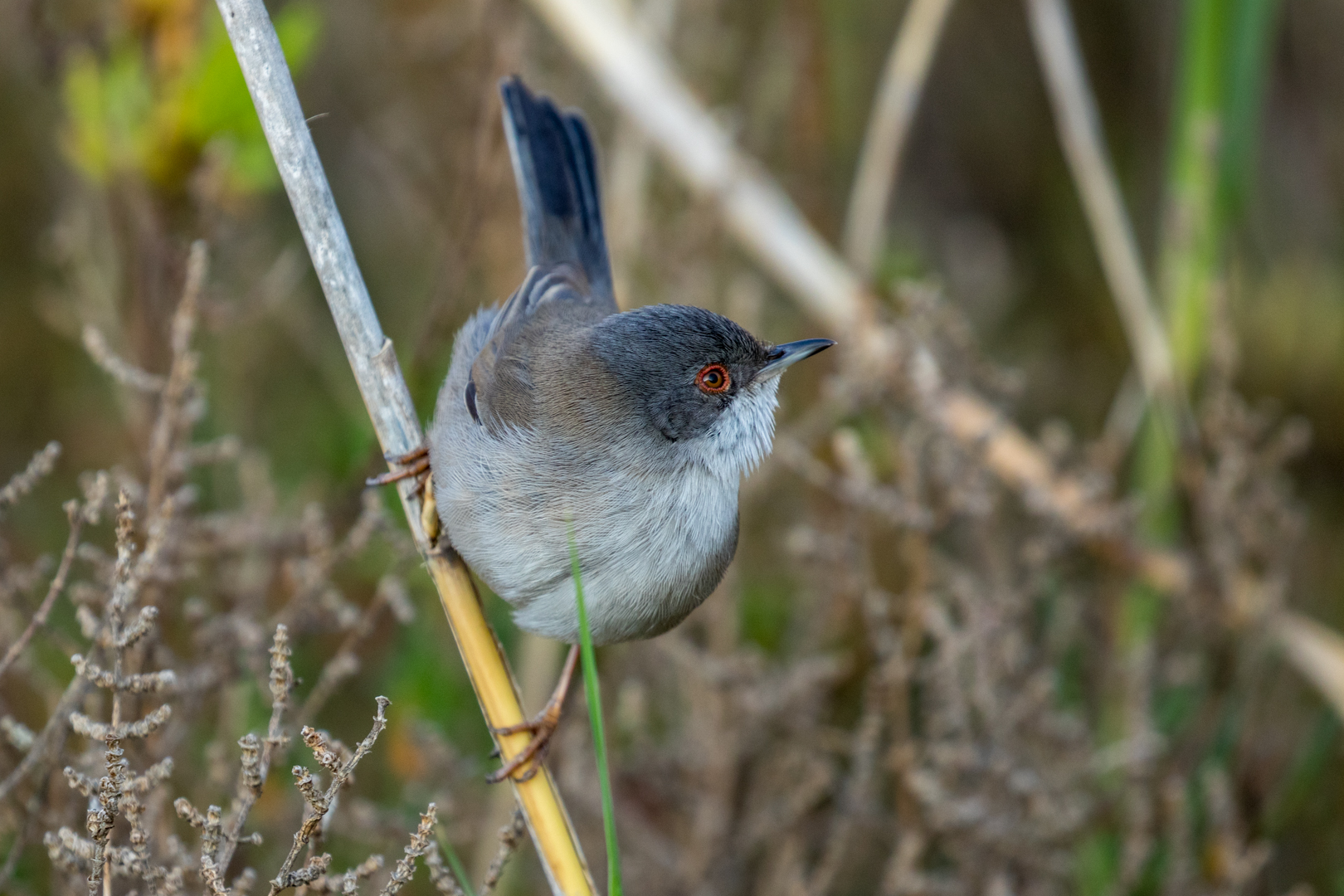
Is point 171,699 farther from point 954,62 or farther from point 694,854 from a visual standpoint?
point 954,62

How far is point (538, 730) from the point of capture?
233 centimetres

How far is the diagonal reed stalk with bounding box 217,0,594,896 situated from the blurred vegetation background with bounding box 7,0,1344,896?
71 cm

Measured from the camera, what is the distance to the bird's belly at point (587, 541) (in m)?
2.28

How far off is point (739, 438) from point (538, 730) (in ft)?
2.38

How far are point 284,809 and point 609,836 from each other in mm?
1764

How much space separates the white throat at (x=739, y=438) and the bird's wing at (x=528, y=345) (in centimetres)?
34

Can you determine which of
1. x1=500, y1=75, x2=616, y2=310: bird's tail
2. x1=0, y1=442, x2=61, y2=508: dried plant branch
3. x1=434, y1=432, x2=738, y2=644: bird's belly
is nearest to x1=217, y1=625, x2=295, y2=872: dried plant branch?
x1=0, y1=442, x2=61, y2=508: dried plant branch

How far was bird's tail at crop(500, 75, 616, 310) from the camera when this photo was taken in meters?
3.15

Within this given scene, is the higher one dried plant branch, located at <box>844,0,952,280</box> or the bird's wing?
dried plant branch, located at <box>844,0,952,280</box>

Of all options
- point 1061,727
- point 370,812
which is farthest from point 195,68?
point 1061,727

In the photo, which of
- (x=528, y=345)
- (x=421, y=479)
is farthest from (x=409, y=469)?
(x=528, y=345)

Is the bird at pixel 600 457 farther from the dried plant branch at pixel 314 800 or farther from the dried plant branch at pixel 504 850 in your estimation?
the dried plant branch at pixel 314 800

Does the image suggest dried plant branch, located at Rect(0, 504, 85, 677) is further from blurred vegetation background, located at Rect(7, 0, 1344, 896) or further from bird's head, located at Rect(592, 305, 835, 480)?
bird's head, located at Rect(592, 305, 835, 480)

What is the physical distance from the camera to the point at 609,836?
64.4 inches
